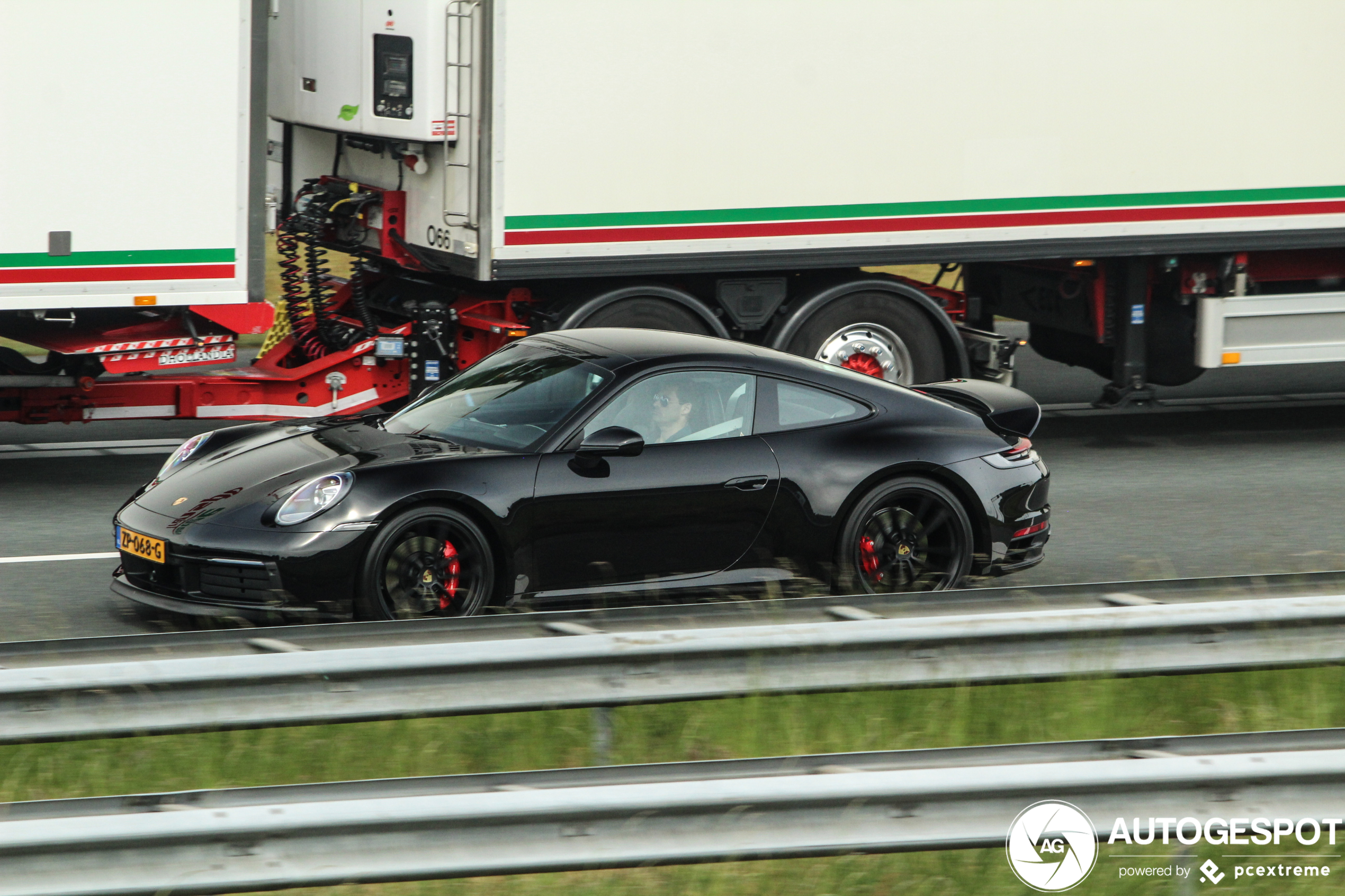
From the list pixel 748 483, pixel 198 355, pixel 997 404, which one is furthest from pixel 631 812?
pixel 198 355

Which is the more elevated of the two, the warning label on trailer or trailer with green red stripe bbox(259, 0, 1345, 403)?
trailer with green red stripe bbox(259, 0, 1345, 403)

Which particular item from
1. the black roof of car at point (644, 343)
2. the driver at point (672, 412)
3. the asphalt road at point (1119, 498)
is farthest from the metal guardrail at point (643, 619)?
the asphalt road at point (1119, 498)

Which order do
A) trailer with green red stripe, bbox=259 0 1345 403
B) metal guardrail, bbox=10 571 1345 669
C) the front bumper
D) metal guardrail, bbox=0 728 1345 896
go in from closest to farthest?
metal guardrail, bbox=0 728 1345 896
metal guardrail, bbox=10 571 1345 669
the front bumper
trailer with green red stripe, bbox=259 0 1345 403

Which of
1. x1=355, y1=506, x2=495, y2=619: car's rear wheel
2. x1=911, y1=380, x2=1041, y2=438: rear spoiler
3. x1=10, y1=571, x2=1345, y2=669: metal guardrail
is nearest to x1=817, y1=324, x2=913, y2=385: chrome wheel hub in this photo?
x1=911, y1=380, x2=1041, y2=438: rear spoiler

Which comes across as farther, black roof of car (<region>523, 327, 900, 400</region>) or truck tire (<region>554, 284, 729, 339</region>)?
truck tire (<region>554, 284, 729, 339</region>)

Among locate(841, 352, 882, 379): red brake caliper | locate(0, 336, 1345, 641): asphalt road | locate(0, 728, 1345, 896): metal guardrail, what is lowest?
locate(0, 336, 1345, 641): asphalt road

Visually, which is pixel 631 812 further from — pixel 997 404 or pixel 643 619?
pixel 997 404

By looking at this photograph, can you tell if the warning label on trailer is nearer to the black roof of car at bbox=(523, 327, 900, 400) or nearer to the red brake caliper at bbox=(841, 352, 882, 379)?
the black roof of car at bbox=(523, 327, 900, 400)

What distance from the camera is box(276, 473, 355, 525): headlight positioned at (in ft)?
22.3

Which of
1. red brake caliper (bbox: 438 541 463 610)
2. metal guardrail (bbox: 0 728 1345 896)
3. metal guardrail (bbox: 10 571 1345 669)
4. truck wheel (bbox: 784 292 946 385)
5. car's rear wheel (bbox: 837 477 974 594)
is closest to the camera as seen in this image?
metal guardrail (bbox: 0 728 1345 896)

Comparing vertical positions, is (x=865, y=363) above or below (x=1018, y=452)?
above

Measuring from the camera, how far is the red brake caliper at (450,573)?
6.97 meters

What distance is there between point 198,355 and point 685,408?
12.9 ft

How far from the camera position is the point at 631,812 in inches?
152
